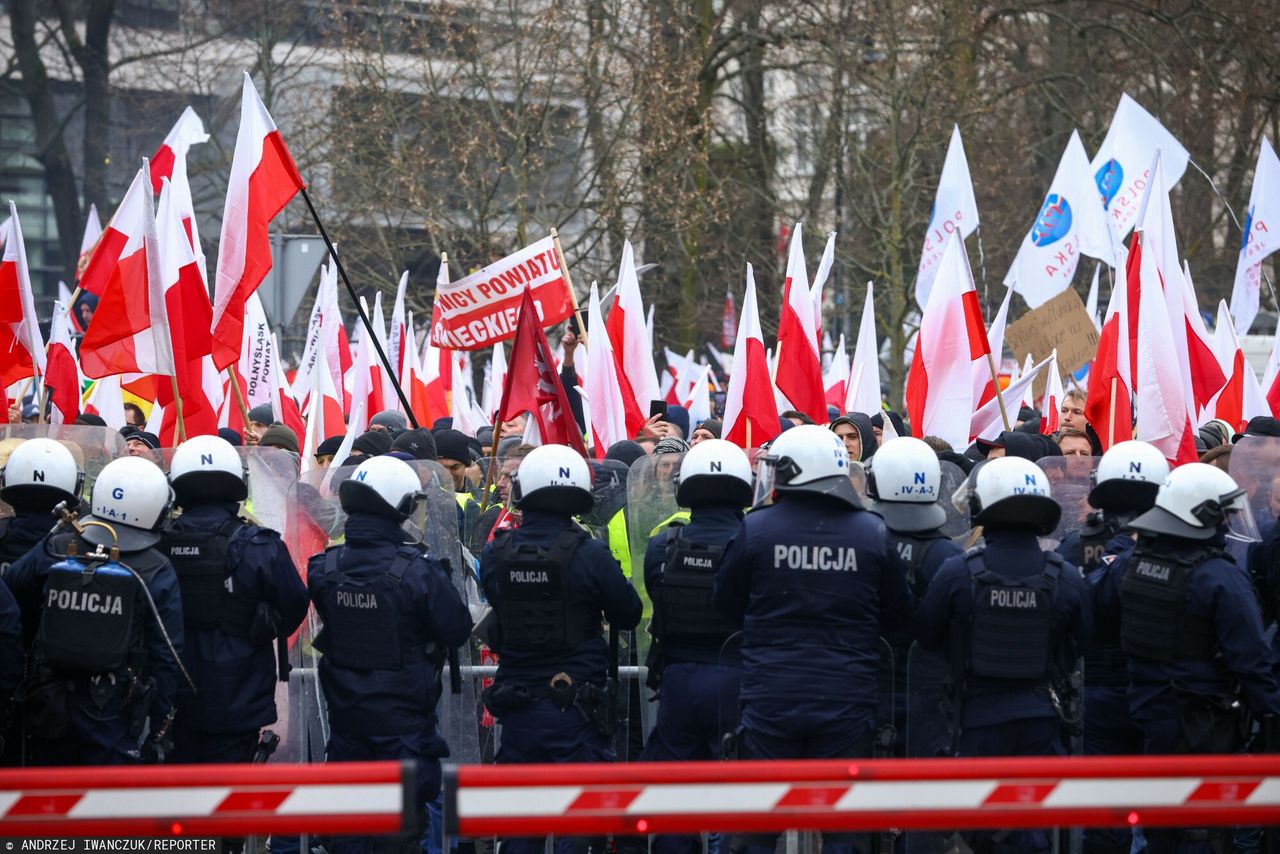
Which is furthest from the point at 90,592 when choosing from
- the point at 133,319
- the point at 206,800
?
the point at 133,319

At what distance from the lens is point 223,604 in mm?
6961

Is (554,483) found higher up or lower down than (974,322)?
lower down

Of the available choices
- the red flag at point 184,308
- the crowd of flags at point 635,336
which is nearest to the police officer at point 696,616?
the crowd of flags at point 635,336

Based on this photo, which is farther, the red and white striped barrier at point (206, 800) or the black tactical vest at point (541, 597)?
the black tactical vest at point (541, 597)

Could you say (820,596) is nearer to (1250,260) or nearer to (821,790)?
(821,790)

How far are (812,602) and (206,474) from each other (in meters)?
2.60

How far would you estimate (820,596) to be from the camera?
6309 mm

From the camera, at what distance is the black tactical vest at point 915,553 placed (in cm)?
684

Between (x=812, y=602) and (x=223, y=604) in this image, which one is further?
(x=223, y=604)

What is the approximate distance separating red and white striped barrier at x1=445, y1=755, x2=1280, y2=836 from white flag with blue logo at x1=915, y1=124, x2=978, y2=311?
9.86 m

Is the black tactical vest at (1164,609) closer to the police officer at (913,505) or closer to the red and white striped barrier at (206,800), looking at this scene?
the police officer at (913,505)

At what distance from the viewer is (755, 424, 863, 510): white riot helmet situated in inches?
250

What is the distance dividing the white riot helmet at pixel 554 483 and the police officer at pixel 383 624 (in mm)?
466

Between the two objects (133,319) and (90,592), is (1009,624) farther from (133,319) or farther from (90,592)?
(133,319)
